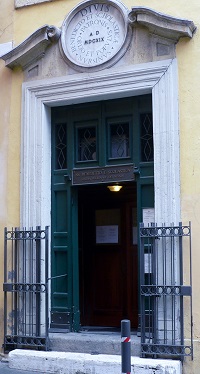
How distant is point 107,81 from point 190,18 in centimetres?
149

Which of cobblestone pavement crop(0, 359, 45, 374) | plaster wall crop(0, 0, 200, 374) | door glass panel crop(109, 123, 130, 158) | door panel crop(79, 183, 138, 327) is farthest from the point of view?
door panel crop(79, 183, 138, 327)

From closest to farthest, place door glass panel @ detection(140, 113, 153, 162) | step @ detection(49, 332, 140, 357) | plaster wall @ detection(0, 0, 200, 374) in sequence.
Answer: plaster wall @ detection(0, 0, 200, 374) < step @ detection(49, 332, 140, 357) < door glass panel @ detection(140, 113, 153, 162)

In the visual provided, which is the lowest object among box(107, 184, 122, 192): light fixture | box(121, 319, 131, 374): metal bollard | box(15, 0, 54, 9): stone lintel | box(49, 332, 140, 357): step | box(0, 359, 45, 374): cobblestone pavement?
box(0, 359, 45, 374): cobblestone pavement

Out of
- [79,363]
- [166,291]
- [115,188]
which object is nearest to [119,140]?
[115,188]

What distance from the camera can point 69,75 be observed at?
922cm

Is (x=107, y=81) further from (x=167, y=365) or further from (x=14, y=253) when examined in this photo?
(x=167, y=365)

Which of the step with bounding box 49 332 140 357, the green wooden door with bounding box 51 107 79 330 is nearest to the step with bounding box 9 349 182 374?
the step with bounding box 49 332 140 357

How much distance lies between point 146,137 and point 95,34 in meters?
1.77

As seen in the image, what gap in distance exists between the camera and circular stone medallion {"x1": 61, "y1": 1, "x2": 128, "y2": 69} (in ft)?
29.5

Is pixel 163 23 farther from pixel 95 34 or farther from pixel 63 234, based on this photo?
pixel 63 234

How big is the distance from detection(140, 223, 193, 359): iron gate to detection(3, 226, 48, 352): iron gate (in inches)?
60.7

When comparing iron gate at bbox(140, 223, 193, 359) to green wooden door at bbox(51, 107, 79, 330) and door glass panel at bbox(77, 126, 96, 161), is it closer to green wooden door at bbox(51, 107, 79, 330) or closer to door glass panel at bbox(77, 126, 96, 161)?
green wooden door at bbox(51, 107, 79, 330)

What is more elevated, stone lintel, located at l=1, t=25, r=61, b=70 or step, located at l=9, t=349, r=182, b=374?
stone lintel, located at l=1, t=25, r=61, b=70

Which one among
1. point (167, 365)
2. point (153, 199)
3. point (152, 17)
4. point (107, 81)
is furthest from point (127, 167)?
point (167, 365)
